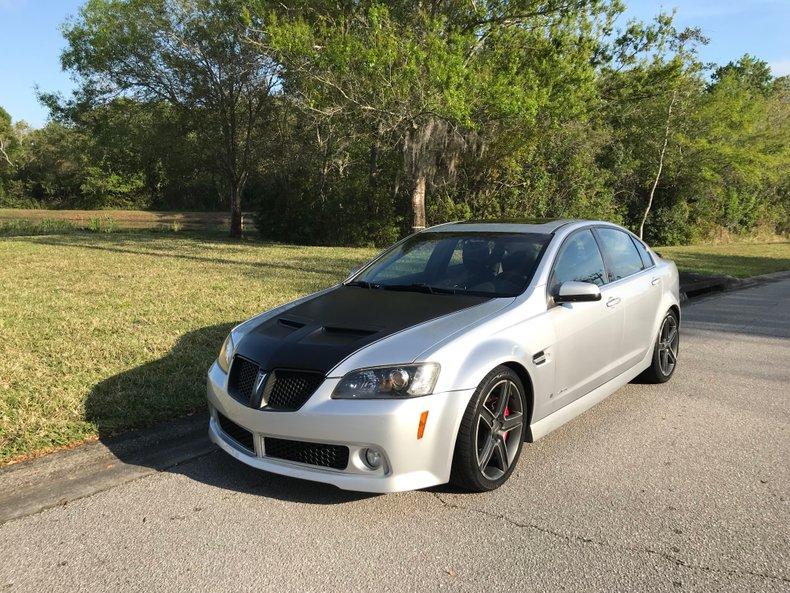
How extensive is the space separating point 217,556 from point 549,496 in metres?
1.76

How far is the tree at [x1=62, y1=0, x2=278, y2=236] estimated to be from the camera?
18922 mm

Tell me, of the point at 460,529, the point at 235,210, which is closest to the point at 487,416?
the point at 460,529

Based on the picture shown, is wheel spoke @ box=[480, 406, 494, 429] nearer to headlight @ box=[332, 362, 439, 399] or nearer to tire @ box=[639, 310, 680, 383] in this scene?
headlight @ box=[332, 362, 439, 399]

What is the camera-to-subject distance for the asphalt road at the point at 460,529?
2.78 meters

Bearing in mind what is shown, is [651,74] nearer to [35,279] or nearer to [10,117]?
[35,279]

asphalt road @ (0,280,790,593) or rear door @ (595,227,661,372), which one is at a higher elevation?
rear door @ (595,227,661,372)

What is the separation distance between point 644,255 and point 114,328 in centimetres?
532

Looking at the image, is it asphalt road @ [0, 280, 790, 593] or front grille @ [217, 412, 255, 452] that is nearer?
asphalt road @ [0, 280, 790, 593]

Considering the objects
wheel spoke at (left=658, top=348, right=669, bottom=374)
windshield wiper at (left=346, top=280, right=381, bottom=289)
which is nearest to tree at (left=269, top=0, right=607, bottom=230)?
wheel spoke at (left=658, top=348, right=669, bottom=374)

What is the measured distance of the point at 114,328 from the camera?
22.3 ft

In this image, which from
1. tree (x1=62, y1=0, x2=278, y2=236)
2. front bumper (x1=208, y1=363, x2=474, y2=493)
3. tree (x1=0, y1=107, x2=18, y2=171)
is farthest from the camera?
tree (x1=0, y1=107, x2=18, y2=171)

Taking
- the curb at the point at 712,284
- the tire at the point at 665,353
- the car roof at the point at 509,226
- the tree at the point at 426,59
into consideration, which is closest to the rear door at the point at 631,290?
the tire at the point at 665,353

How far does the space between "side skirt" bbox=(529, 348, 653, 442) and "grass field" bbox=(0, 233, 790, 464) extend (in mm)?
2517

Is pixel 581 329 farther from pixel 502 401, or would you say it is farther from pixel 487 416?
pixel 487 416
